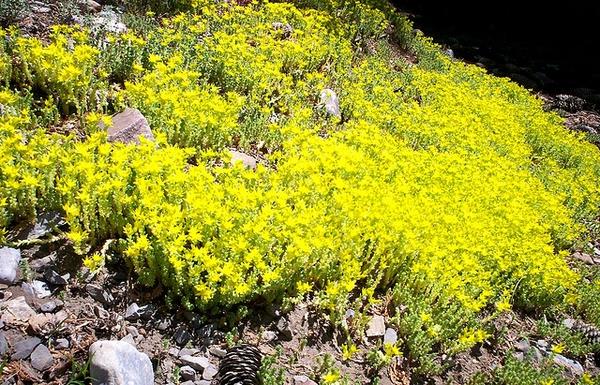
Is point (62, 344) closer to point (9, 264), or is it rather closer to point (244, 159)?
point (9, 264)

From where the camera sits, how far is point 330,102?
713cm

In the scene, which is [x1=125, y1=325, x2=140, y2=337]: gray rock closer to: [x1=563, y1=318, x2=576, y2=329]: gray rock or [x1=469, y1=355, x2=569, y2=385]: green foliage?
[x1=469, y1=355, x2=569, y2=385]: green foliage

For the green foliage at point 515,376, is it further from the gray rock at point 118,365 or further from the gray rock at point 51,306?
the gray rock at point 51,306

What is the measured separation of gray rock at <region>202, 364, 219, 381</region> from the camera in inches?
132

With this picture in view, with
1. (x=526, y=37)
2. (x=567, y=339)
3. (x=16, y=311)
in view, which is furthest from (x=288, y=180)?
(x=526, y=37)

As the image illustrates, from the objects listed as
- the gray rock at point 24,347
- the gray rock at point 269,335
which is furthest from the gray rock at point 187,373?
the gray rock at point 24,347

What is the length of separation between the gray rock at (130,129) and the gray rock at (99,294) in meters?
1.45

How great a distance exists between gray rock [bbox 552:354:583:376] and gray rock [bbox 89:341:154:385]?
4.00 metres

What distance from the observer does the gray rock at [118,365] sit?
295 cm

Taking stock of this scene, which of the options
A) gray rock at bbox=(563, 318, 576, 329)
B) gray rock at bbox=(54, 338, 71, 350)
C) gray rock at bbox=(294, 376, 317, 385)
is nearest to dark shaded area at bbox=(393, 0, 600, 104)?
gray rock at bbox=(563, 318, 576, 329)

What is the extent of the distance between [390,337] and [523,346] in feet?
5.58

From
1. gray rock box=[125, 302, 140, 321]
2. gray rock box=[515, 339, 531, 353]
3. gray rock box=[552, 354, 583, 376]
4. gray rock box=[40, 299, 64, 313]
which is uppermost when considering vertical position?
gray rock box=[40, 299, 64, 313]

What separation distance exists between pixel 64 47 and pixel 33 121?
4.11ft

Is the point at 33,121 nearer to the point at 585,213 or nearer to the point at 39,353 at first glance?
the point at 39,353
